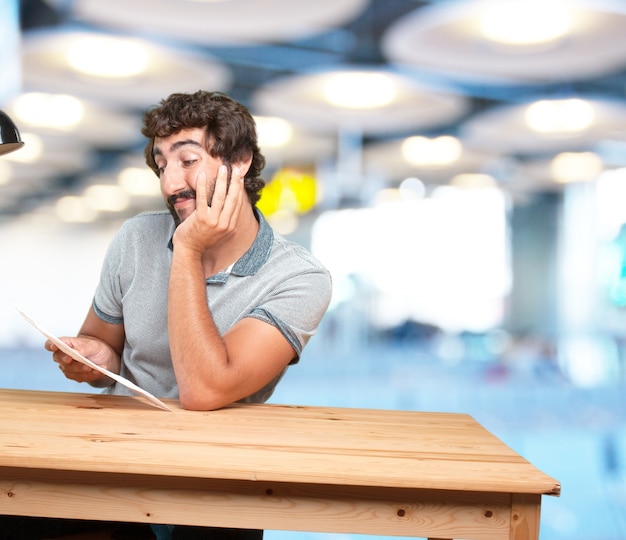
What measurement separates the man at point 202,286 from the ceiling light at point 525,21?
3.03 m

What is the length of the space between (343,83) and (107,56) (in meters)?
1.63

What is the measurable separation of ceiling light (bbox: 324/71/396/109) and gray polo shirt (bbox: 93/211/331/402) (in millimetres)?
3818

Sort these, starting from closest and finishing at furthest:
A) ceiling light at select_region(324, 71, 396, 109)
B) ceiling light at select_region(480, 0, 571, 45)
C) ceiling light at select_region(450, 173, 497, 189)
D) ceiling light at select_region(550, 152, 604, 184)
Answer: ceiling light at select_region(480, 0, 571, 45), ceiling light at select_region(324, 71, 396, 109), ceiling light at select_region(550, 152, 604, 184), ceiling light at select_region(450, 173, 497, 189)

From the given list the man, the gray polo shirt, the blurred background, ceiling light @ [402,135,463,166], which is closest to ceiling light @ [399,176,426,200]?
the blurred background

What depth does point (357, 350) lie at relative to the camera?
6.09m

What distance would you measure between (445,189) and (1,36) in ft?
12.1

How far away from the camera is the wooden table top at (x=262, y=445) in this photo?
0.93 m

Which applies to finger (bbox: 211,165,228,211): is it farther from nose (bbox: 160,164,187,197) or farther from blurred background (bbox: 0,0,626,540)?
blurred background (bbox: 0,0,626,540)

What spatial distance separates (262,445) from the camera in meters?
1.06

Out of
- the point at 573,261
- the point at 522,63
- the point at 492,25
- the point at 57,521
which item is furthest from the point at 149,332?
the point at 573,261

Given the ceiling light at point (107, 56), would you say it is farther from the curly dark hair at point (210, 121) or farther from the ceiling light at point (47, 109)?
the curly dark hair at point (210, 121)

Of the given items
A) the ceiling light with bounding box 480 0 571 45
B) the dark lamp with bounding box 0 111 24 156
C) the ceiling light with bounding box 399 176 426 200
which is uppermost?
the ceiling light with bounding box 480 0 571 45

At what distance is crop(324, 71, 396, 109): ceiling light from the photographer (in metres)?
5.30

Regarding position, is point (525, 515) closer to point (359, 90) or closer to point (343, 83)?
point (343, 83)
